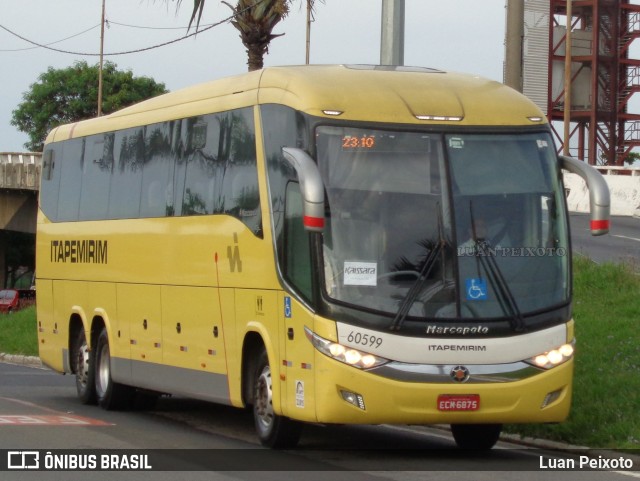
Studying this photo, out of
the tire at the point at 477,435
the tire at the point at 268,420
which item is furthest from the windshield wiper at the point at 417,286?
the tire at the point at 477,435

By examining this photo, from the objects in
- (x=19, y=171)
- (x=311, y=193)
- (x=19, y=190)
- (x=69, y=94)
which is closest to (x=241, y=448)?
(x=311, y=193)

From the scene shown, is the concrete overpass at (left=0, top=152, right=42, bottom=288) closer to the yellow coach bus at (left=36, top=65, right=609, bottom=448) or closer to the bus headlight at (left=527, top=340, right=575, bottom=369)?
the yellow coach bus at (left=36, top=65, right=609, bottom=448)

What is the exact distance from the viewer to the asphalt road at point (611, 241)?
28.8 meters

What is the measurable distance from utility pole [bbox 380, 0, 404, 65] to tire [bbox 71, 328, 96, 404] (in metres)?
5.59

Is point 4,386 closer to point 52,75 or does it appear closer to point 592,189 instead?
point 592,189

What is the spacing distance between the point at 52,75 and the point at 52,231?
82.1m

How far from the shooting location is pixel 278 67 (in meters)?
13.9

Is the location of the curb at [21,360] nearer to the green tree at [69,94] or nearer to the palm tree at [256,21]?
the palm tree at [256,21]

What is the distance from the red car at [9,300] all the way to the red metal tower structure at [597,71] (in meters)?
35.0

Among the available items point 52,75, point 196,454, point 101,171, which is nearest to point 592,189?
point 196,454

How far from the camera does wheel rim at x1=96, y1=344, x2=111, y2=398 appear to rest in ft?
61.6

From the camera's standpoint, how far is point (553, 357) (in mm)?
12477

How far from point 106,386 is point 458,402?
7785 mm

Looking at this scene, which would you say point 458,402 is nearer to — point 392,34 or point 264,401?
point 264,401
